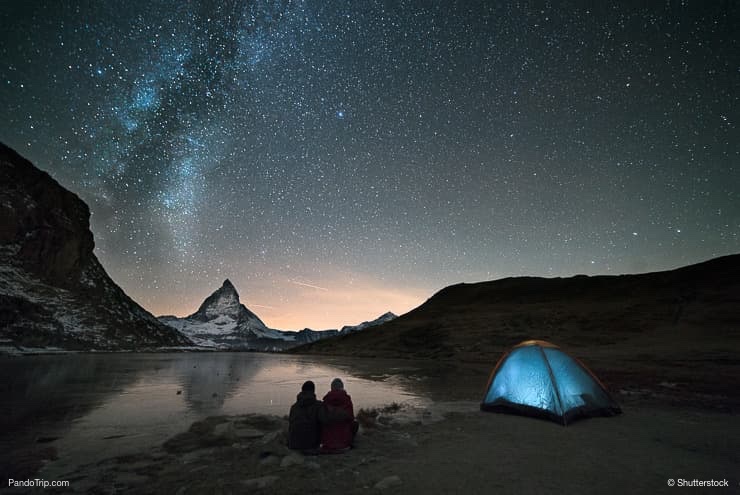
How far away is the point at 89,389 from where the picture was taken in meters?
18.4

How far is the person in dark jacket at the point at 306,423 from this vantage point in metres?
7.16

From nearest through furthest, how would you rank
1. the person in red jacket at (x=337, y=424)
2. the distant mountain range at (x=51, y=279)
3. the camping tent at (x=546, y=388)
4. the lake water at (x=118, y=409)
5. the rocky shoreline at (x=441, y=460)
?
the rocky shoreline at (x=441, y=460) < the person in red jacket at (x=337, y=424) < the lake water at (x=118, y=409) < the camping tent at (x=546, y=388) < the distant mountain range at (x=51, y=279)

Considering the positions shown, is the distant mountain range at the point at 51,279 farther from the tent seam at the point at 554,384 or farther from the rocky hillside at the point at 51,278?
the tent seam at the point at 554,384

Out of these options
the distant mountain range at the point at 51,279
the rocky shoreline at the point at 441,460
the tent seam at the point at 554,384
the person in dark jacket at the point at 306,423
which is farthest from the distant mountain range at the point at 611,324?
the distant mountain range at the point at 51,279

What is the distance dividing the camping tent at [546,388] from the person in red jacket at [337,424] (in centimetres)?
597

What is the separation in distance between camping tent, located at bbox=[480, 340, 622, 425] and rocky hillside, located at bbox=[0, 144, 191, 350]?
122732mm

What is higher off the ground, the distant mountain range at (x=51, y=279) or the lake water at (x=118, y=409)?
the distant mountain range at (x=51, y=279)

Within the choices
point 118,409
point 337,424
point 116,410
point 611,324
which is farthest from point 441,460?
point 611,324

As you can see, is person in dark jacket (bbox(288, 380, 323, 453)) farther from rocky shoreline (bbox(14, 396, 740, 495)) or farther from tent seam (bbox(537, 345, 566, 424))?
tent seam (bbox(537, 345, 566, 424))

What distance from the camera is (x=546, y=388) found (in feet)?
33.4

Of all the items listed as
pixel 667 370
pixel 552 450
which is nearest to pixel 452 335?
pixel 667 370

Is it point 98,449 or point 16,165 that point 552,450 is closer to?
point 98,449

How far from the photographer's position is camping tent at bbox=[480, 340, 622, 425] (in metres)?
9.91

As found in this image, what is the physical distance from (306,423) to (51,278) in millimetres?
166115
